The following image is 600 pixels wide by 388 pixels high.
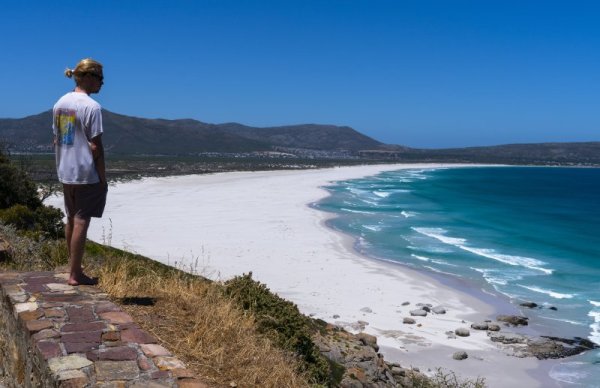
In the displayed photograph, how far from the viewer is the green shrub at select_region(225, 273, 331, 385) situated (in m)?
7.27

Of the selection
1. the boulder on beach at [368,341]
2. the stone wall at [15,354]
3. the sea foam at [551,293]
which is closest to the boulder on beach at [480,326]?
the boulder on beach at [368,341]

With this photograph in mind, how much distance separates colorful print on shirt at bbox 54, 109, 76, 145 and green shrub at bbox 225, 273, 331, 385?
318 centimetres

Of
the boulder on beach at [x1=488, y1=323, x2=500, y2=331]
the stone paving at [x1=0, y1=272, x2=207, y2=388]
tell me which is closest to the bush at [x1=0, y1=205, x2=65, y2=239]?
the stone paving at [x1=0, y1=272, x2=207, y2=388]

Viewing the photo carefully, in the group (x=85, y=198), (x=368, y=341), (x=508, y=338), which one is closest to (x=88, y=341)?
(x=85, y=198)

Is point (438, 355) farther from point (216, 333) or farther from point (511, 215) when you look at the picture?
point (511, 215)

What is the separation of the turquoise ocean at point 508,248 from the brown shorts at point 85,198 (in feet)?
41.6

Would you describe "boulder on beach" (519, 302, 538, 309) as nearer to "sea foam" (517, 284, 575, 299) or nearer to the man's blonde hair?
"sea foam" (517, 284, 575, 299)

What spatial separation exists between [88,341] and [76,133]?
6.33 feet

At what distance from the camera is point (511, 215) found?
4975 centimetres

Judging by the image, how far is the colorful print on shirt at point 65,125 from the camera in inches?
188

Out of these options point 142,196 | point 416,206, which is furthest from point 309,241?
point 142,196

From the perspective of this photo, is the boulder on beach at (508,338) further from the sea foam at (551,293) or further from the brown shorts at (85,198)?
the brown shorts at (85,198)

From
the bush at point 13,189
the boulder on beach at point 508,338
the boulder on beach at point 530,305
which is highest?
the bush at point 13,189

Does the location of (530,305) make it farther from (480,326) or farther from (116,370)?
(116,370)
